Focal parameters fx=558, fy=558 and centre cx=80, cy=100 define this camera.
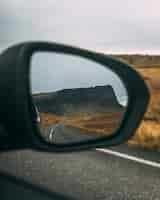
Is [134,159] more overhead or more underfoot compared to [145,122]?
more overhead

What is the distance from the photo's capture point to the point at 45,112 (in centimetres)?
164

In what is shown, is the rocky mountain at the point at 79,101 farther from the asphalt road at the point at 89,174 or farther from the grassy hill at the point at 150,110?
the asphalt road at the point at 89,174

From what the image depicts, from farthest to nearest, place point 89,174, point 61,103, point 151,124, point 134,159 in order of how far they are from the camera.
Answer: point 151,124 < point 134,159 < point 89,174 < point 61,103

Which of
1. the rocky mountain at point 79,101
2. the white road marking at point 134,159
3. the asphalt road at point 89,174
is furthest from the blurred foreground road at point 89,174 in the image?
the rocky mountain at point 79,101

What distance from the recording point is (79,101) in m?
2.05

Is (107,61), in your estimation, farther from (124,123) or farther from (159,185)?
(159,185)

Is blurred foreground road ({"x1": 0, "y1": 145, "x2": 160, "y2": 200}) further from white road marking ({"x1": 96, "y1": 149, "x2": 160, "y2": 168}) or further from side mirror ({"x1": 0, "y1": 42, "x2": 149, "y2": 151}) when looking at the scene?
side mirror ({"x1": 0, "y1": 42, "x2": 149, "y2": 151})

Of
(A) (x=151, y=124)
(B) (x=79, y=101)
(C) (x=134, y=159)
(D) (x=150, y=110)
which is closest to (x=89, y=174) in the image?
(C) (x=134, y=159)

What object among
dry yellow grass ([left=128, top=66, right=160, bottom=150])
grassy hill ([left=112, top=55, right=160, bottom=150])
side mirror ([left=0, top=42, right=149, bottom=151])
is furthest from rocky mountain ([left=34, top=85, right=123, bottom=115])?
A: dry yellow grass ([left=128, top=66, right=160, bottom=150])

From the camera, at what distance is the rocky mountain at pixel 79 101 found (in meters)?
1.71

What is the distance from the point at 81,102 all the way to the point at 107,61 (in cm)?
28

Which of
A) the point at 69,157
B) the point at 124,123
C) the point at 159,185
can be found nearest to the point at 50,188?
the point at 159,185

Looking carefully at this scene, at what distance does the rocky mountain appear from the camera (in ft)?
5.62

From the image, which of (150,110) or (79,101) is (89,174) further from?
(150,110)
